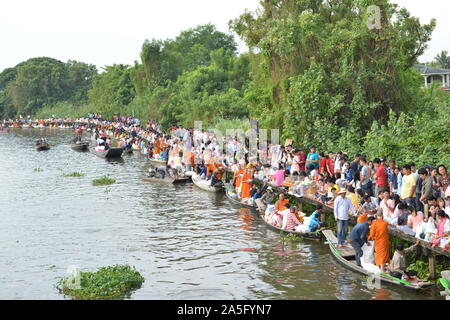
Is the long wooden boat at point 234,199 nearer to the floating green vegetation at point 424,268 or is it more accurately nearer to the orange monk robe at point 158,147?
the floating green vegetation at point 424,268

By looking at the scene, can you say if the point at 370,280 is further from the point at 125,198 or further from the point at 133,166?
the point at 133,166

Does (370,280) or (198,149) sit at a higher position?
(198,149)

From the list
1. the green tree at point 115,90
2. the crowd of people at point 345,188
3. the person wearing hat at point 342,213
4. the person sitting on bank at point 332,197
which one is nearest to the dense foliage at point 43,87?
the green tree at point 115,90

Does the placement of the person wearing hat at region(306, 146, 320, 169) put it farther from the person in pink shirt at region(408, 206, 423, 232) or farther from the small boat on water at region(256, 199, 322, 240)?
the person in pink shirt at region(408, 206, 423, 232)

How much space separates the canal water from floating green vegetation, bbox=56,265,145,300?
311mm

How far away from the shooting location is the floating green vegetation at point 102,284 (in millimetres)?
14688

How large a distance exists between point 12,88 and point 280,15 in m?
90.3

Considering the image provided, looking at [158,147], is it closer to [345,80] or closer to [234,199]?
[234,199]

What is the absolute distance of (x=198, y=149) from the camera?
35.1 meters

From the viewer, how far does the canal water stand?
1509 centimetres

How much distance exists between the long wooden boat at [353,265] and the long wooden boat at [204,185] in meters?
11.7

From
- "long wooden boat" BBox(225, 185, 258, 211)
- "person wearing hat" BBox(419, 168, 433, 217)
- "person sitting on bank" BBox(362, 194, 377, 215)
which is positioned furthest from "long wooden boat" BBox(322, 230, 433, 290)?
"long wooden boat" BBox(225, 185, 258, 211)
